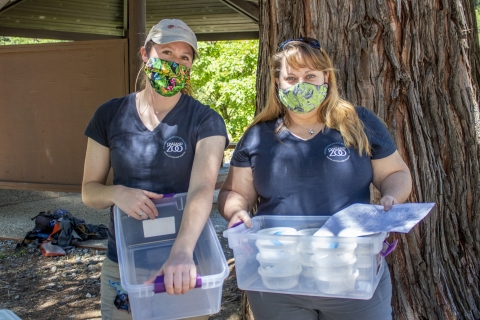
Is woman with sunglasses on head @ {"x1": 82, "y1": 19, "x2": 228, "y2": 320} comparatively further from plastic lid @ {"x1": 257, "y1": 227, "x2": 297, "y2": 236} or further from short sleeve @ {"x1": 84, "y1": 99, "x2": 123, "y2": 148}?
plastic lid @ {"x1": 257, "y1": 227, "x2": 297, "y2": 236}

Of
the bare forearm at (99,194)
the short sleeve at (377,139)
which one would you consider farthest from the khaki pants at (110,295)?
the short sleeve at (377,139)

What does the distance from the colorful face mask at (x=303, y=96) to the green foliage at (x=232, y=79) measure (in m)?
14.6

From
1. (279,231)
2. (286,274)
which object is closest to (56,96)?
(279,231)

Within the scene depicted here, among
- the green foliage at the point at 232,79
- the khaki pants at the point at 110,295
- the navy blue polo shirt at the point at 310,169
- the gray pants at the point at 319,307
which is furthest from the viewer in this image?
the green foliage at the point at 232,79

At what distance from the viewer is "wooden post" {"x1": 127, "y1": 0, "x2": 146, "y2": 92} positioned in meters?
6.82

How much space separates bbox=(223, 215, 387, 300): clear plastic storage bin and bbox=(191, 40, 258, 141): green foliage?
14.9m

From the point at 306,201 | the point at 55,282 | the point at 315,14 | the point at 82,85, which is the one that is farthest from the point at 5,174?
the point at 306,201

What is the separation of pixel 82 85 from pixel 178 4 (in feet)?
9.77

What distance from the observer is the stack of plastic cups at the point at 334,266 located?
192 centimetres

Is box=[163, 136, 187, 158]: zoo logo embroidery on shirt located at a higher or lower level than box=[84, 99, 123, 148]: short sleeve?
lower

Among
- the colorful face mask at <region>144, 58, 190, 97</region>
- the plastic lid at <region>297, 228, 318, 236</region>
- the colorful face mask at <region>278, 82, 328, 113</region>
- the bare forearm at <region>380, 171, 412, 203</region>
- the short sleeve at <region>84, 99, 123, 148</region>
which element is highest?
the colorful face mask at <region>144, 58, 190, 97</region>

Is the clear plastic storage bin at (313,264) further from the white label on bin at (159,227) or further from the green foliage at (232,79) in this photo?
the green foliage at (232,79)

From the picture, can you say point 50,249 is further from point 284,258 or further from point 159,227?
point 284,258

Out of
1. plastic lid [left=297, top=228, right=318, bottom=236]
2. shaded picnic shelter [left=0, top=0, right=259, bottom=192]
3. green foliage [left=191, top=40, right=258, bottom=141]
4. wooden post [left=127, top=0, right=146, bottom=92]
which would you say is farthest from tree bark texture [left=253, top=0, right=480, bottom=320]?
green foliage [left=191, top=40, right=258, bottom=141]
